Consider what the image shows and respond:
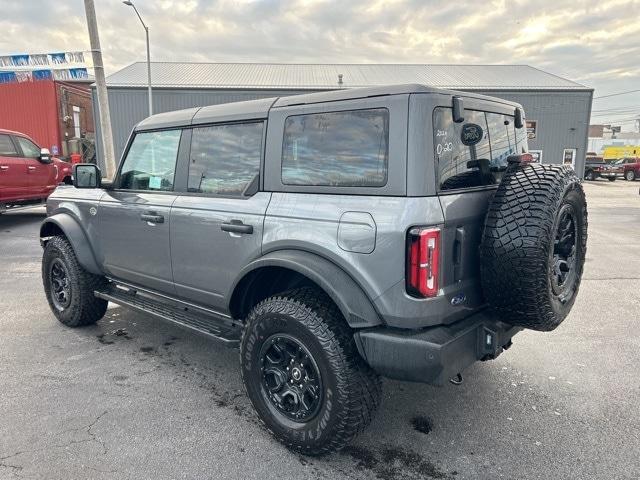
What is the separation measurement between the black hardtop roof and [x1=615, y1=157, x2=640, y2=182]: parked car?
31.8 m

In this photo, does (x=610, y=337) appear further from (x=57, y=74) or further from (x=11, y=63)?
(x=11, y=63)

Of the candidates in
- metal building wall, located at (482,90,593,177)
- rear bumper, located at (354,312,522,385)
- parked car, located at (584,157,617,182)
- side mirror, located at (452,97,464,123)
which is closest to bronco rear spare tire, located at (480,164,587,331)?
rear bumper, located at (354,312,522,385)

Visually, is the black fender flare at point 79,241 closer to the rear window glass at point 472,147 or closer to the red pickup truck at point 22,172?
the rear window glass at point 472,147

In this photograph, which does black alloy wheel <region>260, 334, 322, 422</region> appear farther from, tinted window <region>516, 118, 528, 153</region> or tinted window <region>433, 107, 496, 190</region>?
tinted window <region>516, 118, 528, 153</region>

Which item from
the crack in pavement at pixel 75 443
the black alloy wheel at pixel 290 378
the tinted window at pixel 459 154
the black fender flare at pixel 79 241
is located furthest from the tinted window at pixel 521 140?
the black fender flare at pixel 79 241

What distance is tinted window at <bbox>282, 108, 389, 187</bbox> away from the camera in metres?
2.37

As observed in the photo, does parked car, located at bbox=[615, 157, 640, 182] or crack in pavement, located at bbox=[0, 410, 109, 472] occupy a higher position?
parked car, located at bbox=[615, 157, 640, 182]

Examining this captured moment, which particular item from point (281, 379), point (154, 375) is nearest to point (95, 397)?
point (154, 375)

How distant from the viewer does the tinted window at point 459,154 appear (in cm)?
234

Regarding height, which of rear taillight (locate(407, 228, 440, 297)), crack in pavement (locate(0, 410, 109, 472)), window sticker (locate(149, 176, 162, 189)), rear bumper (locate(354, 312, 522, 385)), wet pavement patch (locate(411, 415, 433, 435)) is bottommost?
wet pavement patch (locate(411, 415, 433, 435))

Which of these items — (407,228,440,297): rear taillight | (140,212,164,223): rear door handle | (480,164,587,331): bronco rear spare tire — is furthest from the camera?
(140,212,164,223): rear door handle

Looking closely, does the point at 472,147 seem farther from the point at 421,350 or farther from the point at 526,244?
the point at 421,350

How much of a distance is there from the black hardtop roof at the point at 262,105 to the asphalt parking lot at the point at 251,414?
1854mm

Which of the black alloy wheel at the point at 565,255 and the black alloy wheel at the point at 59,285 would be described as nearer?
the black alloy wheel at the point at 565,255
